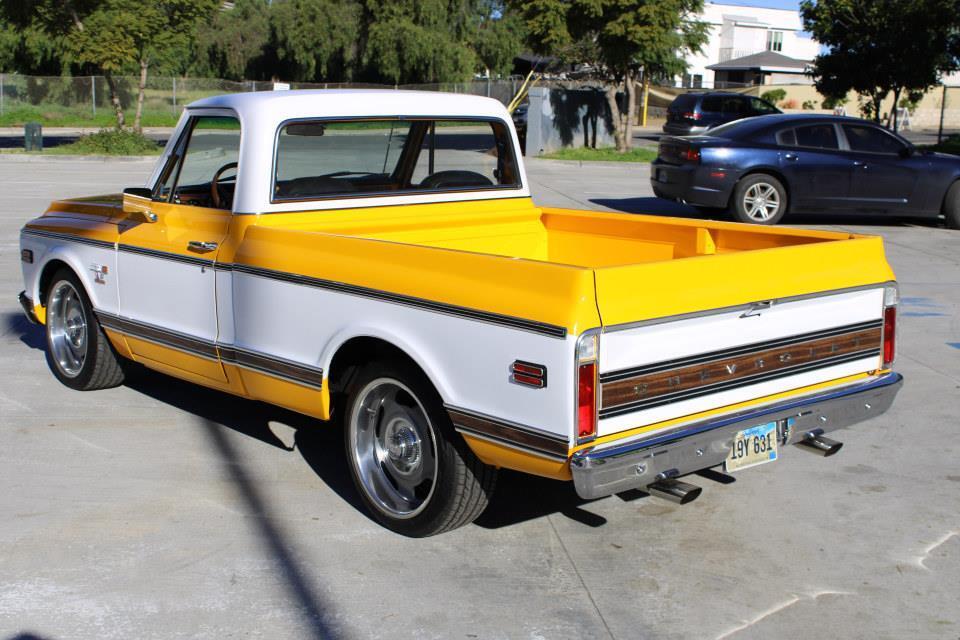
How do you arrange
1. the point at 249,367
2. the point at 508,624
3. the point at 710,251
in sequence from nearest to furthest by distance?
the point at 508,624
the point at 249,367
the point at 710,251

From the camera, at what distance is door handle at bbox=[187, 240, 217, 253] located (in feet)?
18.4

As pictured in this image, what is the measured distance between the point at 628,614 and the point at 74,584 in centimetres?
218

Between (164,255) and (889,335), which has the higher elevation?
(164,255)

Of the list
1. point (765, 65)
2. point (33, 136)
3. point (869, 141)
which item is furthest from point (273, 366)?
point (765, 65)

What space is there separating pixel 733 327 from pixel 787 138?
446 inches

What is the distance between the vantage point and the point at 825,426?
15.8 ft

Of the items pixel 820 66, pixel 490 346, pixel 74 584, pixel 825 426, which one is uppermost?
pixel 820 66

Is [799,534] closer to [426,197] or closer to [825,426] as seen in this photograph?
[825,426]

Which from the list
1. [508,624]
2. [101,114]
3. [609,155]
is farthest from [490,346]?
[101,114]

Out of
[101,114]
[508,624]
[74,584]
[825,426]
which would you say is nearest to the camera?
[508,624]

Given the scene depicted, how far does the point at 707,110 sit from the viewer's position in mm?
30969

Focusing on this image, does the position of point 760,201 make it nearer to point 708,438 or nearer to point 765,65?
point 708,438

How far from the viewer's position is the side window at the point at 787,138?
15031 millimetres

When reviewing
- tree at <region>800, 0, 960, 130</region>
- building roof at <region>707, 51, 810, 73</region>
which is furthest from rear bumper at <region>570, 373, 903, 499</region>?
building roof at <region>707, 51, 810, 73</region>
